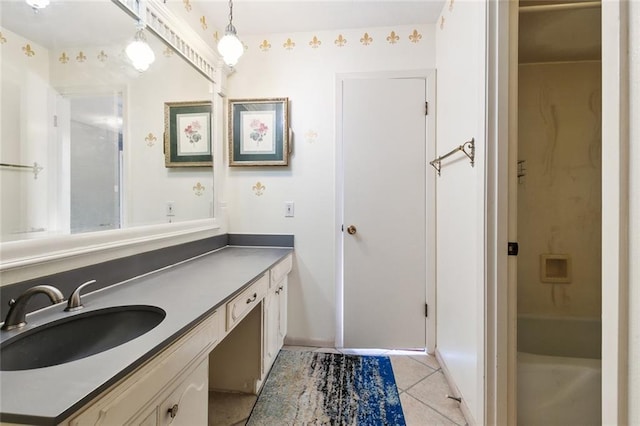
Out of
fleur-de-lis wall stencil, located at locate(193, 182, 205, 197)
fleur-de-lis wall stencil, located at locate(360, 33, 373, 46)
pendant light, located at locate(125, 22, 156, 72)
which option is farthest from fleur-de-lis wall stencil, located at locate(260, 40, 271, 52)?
fleur-de-lis wall stencil, located at locate(193, 182, 205, 197)

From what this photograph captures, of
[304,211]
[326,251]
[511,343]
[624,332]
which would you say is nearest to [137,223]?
[304,211]

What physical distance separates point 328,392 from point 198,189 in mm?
1497

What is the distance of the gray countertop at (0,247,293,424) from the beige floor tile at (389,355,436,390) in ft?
3.60

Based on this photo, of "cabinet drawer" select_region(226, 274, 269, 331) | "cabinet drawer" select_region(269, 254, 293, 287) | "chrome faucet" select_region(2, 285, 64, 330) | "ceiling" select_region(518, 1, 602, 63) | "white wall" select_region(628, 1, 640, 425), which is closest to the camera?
"white wall" select_region(628, 1, 640, 425)

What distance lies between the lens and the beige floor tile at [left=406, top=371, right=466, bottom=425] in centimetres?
148

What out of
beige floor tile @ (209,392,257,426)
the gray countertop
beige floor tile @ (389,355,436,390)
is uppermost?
the gray countertop

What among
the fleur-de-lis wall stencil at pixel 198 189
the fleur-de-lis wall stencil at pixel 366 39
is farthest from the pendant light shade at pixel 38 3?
the fleur-de-lis wall stencil at pixel 366 39

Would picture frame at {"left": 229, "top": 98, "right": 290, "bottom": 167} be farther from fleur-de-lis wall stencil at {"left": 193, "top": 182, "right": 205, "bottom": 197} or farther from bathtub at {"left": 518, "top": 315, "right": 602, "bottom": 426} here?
A: bathtub at {"left": 518, "top": 315, "right": 602, "bottom": 426}

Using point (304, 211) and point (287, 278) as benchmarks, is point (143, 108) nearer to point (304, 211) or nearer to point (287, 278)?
point (304, 211)

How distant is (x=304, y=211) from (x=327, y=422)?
1325 millimetres

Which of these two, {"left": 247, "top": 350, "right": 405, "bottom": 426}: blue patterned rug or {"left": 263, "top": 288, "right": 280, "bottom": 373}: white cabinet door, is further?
{"left": 263, "top": 288, "right": 280, "bottom": 373}: white cabinet door

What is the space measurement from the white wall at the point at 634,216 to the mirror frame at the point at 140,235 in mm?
1465

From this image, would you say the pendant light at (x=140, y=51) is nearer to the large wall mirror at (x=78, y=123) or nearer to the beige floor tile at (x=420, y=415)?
the large wall mirror at (x=78, y=123)

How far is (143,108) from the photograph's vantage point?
1338mm
